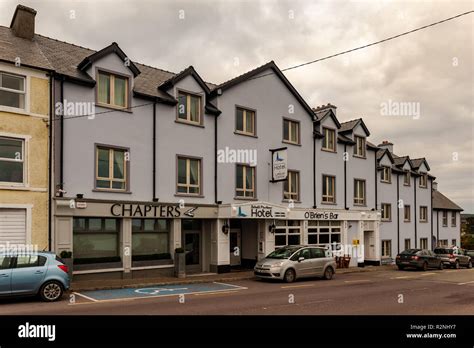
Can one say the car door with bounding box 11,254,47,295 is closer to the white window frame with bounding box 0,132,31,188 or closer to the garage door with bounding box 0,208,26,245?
the garage door with bounding box 0,208,26,245

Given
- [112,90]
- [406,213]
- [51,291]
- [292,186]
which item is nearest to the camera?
[51,291]

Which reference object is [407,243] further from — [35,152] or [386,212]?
[35,152]

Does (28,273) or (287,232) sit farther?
(287,232)

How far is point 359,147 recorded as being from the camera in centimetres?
3400

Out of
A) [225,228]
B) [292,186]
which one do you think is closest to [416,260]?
[292,186]

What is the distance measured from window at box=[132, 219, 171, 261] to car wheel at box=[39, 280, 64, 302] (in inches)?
256

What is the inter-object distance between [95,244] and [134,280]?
7.38 ft

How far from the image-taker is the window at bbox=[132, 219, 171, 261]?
2136 centimetres

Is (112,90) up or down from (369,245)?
up

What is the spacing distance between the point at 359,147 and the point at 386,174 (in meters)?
5.77

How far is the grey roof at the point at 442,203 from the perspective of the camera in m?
45.6

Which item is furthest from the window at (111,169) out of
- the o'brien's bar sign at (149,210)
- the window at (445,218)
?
the window at (445,218)
